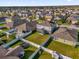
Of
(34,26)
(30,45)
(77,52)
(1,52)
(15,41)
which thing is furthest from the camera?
(34,26)

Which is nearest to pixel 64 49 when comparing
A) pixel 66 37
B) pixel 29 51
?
pixel 66 37

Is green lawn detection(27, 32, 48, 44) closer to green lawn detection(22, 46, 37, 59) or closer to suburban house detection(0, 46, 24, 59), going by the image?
green lawn detection(22, 46, 37, 59)

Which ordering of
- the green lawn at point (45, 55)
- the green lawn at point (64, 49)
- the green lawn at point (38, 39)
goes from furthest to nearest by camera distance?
the green lawn at point (38, 39)
the green lawn at point (64, 49)
the green lawn at point (45, 55)

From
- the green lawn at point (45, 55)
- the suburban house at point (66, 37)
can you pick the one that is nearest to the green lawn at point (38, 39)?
the suburban house at point (66, 37)

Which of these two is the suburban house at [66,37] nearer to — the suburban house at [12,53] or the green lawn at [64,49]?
the green lawn at [64,49]

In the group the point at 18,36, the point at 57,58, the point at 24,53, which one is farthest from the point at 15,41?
the point at 57,58

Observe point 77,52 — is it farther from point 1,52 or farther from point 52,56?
point 1,52

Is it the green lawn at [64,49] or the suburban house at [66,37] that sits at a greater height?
the suburban house at [66,37]

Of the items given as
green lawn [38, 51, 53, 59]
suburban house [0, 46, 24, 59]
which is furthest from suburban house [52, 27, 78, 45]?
suburban house [0, 46, 24, 59]

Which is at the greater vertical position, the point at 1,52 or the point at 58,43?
the point at 1,52
